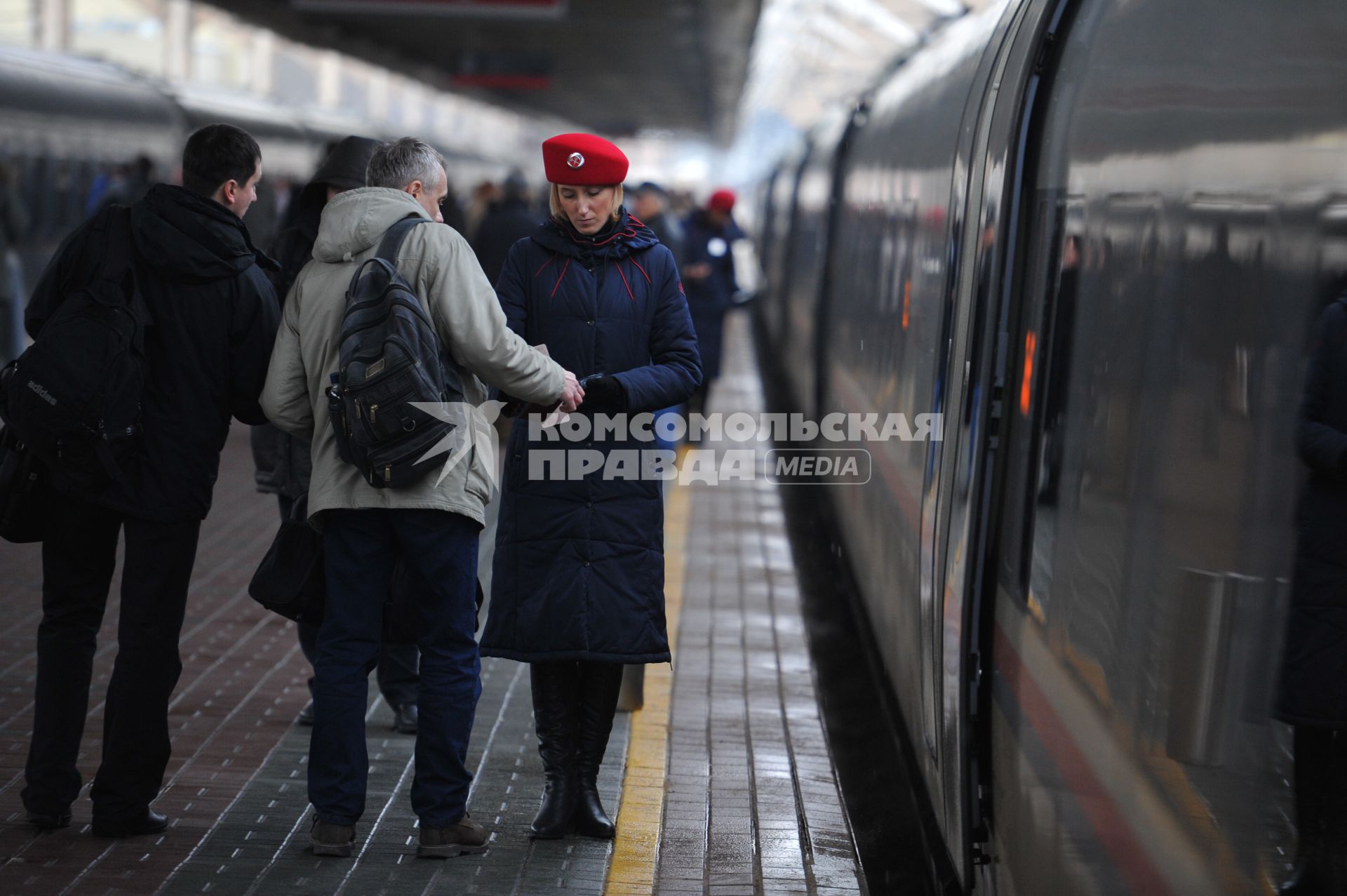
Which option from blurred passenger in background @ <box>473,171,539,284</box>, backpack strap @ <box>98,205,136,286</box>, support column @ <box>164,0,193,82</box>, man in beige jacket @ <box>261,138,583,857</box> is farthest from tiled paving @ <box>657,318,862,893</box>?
support column @ <box>164,0,193,82</box>

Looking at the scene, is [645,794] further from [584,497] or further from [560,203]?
[560,203]

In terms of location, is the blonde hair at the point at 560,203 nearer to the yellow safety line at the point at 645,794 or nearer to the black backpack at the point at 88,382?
Result: the black backpack at the point at 88,382

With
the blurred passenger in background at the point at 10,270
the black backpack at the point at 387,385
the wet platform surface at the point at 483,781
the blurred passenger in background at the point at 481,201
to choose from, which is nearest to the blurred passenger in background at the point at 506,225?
the blurred passenger in background at the point at 481,201

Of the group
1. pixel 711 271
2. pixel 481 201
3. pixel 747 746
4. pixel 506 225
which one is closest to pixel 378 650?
pixel 747 746

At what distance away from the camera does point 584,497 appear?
13.4 feet

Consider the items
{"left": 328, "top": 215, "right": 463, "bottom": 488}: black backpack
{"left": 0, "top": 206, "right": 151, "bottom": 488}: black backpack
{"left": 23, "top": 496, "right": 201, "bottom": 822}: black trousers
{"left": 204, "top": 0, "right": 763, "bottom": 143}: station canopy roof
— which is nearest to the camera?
{"left": 328, "top": 215, "right": 463, "bottom": 488}: black backpack

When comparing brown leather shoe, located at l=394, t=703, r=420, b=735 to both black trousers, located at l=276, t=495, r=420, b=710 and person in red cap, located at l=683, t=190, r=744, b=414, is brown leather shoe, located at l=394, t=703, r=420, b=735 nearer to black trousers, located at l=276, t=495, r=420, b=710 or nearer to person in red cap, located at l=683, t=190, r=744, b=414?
black trousers, located at l=276, t=495, r=420, b=710

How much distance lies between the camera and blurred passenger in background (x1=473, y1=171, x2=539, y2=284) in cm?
1045

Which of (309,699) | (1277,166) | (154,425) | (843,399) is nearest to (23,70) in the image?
(843,399)

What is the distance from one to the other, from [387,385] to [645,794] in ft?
5.51

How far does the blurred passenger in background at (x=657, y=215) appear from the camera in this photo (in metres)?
10.1

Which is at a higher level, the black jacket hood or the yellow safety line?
the black jacket hood

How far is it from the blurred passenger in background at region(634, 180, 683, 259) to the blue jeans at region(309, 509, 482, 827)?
242 inches

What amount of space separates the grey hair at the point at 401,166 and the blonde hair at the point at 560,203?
1.02ft
